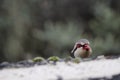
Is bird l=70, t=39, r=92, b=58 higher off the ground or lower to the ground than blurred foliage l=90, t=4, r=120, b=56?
lower

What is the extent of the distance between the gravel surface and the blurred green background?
2960 mm

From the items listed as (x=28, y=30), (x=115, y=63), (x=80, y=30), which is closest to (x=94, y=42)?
(x=80, y=30)

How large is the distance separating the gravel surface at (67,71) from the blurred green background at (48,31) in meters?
2.96

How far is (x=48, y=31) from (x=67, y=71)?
11.1 feet

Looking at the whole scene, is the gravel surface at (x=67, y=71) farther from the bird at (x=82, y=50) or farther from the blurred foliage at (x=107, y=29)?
the blurred foliage at (x=107, y=29)

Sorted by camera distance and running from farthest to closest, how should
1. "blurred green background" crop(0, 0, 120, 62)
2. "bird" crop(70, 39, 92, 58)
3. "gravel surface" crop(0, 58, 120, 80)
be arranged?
"blurred green background" crop(0, 0, 120, 62), "bird" crop(70, 39, 92, 58), "gravel surface" crop(0, 58, 120, 80)

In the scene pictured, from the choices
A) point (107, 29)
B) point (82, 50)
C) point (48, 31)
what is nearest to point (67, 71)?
point (82, 50)

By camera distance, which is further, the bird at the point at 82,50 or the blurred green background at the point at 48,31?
the blurred green background at the point at 48,31

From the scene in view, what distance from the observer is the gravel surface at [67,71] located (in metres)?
1.05

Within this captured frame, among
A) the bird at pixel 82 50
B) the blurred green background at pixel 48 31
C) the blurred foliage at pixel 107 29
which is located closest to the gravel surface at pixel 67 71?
the bird at pixel 82 50

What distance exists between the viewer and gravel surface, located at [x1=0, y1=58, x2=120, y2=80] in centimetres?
105

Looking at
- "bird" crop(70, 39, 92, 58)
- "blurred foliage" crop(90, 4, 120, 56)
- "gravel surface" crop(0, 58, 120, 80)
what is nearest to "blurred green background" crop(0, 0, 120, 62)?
"blurred foliage" crop(90, 4, 120, 56)

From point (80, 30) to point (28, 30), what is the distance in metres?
0.58

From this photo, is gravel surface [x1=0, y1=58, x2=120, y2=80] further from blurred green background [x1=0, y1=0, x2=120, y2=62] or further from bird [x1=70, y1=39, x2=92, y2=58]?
blurred green background [x1=0, y1=0, x2=120, y2=62]
